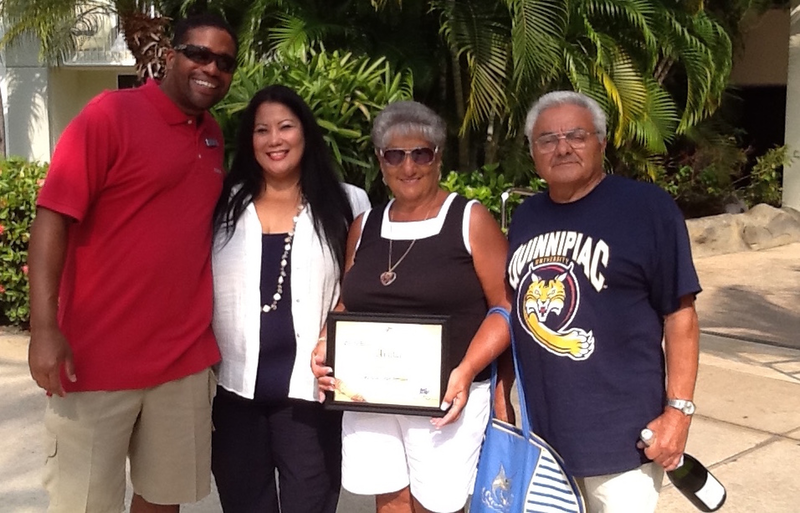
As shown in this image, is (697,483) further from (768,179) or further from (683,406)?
(768,179)

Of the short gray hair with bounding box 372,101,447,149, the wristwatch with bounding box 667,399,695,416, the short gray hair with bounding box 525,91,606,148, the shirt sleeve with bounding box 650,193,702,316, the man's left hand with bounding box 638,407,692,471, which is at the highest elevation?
the short gray hair with bounding box 525,91,606,148

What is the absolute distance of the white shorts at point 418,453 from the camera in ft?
8.77

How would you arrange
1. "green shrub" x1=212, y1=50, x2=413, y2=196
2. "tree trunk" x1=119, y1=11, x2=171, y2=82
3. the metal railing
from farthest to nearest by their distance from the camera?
1. the metal railing
2. "tree trunk" x1=119, y1=11, x2=171, y2=82
3. "green shrub" x1=212, y1=50, x2=413, y2=196

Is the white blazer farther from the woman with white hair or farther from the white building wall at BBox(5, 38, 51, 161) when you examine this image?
the white building wall at BBox(5, 38, 51, 161)

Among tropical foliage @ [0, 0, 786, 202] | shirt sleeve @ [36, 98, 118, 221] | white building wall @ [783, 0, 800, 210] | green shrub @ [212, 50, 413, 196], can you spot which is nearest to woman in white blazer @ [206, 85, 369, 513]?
shirt sleeve @ [36, 98, 118, 221]

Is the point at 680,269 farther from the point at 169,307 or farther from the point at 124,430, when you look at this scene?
the point at 124,430

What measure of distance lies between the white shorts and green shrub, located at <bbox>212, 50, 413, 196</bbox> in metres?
2.82

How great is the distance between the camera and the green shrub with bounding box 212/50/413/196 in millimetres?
5539

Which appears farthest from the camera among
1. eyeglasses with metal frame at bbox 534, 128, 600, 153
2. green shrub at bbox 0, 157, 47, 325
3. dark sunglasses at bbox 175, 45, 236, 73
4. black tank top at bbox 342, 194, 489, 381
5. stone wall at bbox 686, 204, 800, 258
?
stone wall at bbox 686, 204, 800, 258

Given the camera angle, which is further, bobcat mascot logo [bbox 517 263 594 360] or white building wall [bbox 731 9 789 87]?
white building wall [bbox 731 9 789 87]

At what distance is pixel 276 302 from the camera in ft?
9.15

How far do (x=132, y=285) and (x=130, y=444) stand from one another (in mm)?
574

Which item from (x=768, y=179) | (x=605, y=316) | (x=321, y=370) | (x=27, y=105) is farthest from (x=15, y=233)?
(x=27, y=105)

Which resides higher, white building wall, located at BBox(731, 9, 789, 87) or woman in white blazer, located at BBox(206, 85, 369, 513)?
white building wall, located at BBox(731, 9, 789, 87)
